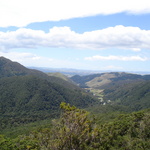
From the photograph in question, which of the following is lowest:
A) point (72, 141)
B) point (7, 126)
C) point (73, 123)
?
point (7, 126)

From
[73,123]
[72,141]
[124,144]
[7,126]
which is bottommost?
[7,126]

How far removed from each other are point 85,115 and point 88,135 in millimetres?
3630

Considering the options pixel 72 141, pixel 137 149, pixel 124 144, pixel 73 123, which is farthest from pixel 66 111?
pixel 124 144

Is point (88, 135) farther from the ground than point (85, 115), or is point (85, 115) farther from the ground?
point (85, 115)

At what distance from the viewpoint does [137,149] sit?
2100 inches

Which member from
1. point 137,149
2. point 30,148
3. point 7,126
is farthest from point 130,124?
point 7,126

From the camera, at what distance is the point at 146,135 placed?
2844 inches

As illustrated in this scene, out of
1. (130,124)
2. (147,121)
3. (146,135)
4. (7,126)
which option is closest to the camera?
(146,135)

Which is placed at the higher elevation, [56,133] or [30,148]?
[56,133]

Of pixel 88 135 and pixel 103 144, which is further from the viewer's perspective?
pixel 103 144

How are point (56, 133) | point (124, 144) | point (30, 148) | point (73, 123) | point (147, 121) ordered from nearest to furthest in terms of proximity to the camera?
point (73, 123)
point (56, 133)
point (30, 148)
point (124, 144)
point (147, 121)

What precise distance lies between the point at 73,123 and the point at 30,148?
90.5ft

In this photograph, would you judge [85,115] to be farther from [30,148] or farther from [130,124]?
[130,124]

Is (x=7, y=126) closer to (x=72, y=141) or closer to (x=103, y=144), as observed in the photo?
(x=103, y=144)
